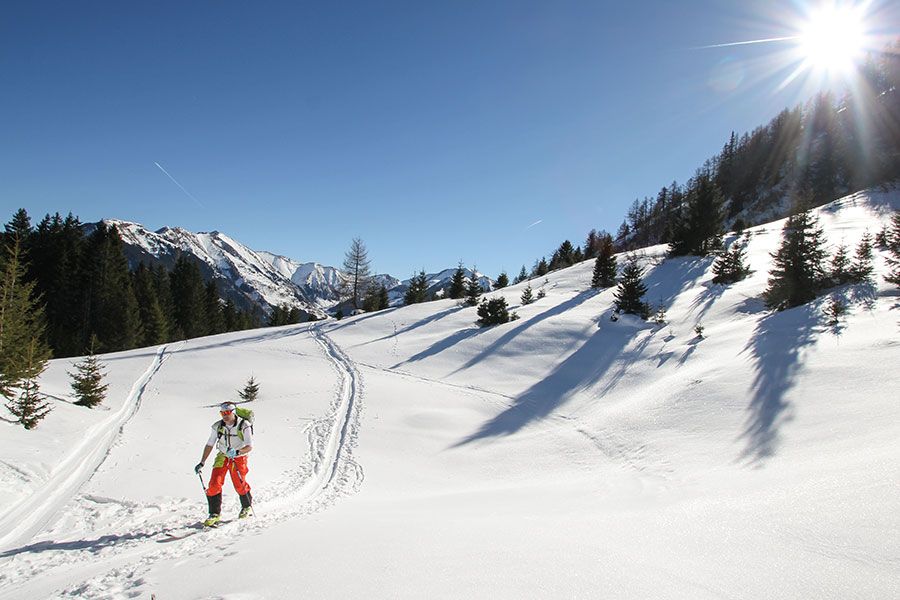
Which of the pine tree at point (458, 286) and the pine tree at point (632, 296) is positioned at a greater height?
the pine tree at point (458, 286)

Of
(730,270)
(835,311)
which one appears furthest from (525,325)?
(730,270)

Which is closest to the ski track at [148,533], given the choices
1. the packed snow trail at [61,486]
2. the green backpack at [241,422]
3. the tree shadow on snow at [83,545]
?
the tree shadow on snow at [83,545]

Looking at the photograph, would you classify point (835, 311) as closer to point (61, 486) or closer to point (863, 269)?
point (863, 269)

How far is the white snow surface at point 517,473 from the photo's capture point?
3.76m

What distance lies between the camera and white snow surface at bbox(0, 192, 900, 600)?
3.76m

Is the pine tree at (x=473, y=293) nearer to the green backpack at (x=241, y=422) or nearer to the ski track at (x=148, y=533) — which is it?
the ski track at (x=148, y=533)

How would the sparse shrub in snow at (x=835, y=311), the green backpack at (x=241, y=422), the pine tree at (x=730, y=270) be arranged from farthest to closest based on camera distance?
the pine tree at (x=730, y=270) → the sparse shrub in snow at (x=835, y=311) → the green backpack at (x=241, y=422)

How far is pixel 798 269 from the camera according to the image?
16.6m

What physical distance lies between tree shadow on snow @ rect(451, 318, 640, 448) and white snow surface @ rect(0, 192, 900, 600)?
128 mm

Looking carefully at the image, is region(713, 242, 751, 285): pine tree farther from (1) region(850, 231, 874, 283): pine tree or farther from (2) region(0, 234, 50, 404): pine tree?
(2) region(0, 234, 50, 404): pine tree

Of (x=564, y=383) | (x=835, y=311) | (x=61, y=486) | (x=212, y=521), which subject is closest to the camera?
(x=212, y=521)

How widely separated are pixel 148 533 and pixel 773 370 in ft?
46.7

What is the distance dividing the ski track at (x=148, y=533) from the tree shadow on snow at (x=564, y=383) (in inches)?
157

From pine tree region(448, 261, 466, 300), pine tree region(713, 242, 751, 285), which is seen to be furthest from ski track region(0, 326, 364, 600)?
pine tree region(448, 261, 466, 300)
